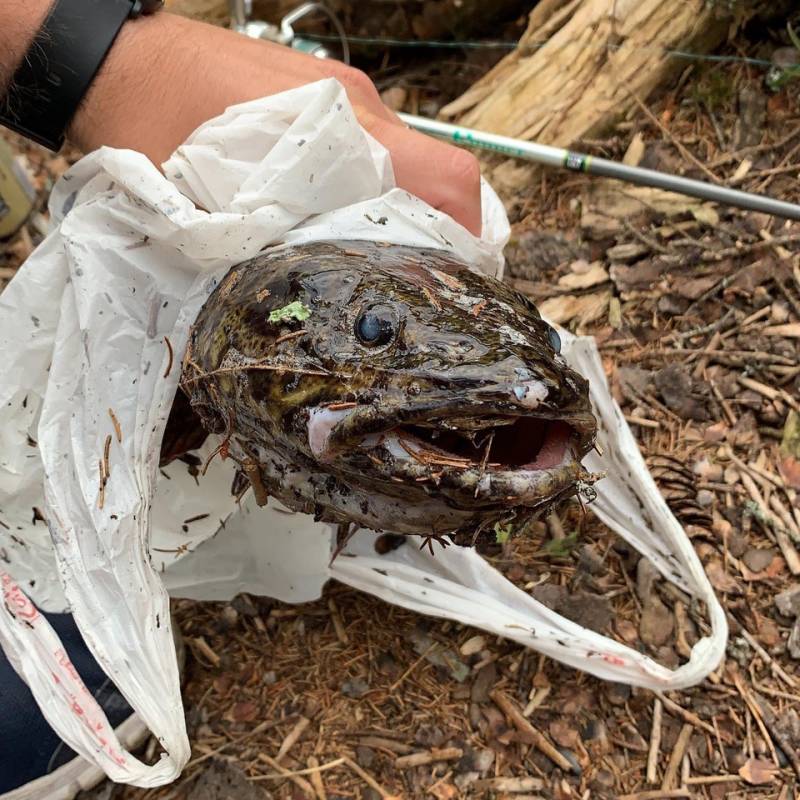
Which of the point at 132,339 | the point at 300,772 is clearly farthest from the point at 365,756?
the point at 132,339

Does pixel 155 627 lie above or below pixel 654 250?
below

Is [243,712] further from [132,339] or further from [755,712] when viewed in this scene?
[755,712]

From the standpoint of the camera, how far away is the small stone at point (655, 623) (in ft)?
6.59

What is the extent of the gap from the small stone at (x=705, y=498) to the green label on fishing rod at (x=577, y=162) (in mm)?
1070

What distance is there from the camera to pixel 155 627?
63.3 inches

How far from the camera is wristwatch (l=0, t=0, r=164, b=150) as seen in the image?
1.67m

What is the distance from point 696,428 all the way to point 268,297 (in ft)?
4.48

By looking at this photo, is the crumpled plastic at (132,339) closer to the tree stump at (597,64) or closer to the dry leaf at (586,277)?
the dry leaf at (586,277)

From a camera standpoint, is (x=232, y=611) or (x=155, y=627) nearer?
(x=155, y=627)

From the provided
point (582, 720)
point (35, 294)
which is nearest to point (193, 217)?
point (35, 294)

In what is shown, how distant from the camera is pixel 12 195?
119 inches

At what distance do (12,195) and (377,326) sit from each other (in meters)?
2.31

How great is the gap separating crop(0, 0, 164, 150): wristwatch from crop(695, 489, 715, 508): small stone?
5.76 feet

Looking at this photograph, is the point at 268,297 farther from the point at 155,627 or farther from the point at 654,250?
the point at 654,250
